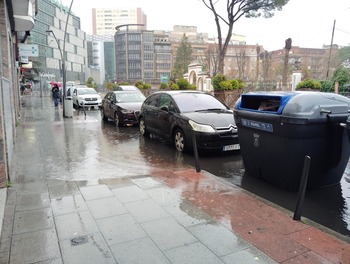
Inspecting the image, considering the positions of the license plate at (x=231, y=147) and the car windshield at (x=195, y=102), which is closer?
the license plate at (x=231, y=147)

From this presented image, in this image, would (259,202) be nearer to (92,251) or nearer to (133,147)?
(92,251)

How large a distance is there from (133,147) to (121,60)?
11427cm

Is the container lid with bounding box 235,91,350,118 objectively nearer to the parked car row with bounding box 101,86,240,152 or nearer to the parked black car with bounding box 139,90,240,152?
the parked car row with bounding box 101,86,240,152

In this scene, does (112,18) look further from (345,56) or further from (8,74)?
(8,74)

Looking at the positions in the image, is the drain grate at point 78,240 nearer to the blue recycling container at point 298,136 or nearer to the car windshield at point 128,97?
the blue recycling container at point 298,136

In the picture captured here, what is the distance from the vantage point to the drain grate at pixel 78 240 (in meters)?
3.42

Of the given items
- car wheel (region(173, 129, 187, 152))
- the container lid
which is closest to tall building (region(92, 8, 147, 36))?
car wheel (region(173, 129, 187, 152))

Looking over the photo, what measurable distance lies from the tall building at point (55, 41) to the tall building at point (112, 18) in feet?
250

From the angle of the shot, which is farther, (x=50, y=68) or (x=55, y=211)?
(x=50, y=68)

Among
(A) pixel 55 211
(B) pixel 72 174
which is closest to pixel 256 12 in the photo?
(B) pixel 72 174

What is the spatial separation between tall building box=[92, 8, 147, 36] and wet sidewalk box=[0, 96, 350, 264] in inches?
7143

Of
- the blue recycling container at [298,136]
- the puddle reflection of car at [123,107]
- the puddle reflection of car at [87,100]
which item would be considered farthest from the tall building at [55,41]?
the blue recycling container at [298,136]

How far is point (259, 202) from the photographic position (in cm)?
458

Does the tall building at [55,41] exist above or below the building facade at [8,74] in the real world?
above
